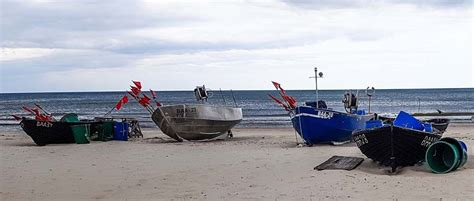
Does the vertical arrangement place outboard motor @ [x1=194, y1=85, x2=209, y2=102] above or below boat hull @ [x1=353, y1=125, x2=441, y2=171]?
above

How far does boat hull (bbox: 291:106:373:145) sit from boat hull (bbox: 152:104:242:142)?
4061mm

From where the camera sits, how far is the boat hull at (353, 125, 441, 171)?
39.0 feet

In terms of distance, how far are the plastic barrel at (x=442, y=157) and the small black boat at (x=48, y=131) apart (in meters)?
12.3

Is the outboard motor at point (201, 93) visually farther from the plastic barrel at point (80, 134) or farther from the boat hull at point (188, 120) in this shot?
the plastic barrel at point (80, 134)

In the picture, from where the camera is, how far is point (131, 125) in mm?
22672

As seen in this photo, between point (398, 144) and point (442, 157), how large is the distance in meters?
0.90

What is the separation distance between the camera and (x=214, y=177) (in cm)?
1176

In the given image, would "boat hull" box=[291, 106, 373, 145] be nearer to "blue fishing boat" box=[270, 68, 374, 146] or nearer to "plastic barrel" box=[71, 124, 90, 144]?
"blue fishing boat" box=[270, 68, 374, 146]

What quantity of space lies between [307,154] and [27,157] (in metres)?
7.18

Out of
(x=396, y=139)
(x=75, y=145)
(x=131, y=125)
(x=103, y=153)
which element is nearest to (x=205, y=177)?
(x=396, y=139)

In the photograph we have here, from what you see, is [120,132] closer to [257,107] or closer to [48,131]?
[48,131]

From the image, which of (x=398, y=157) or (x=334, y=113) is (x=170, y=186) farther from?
(x=334, y=113)

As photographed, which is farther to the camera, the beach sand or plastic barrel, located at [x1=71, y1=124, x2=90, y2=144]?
plastic barrel, located at [x1=71, y1=124, x2=90, y2=144]

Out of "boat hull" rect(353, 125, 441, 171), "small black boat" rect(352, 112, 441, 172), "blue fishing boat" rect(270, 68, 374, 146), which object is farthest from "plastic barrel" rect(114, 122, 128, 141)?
"boat hull" rect(353, 125, 441, 171)
